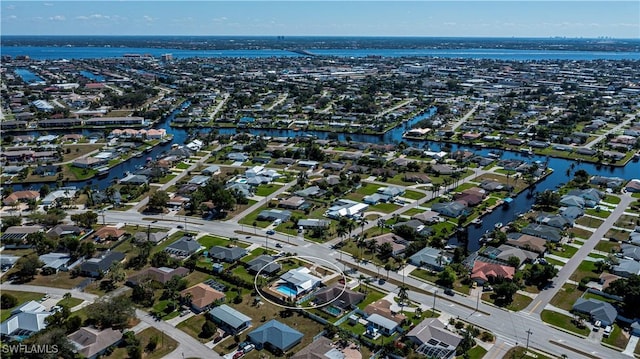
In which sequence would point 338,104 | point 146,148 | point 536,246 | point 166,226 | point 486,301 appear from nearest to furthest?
point 486,301 < point 536,246 < point 166,226 < point 146,148 < point 338,104

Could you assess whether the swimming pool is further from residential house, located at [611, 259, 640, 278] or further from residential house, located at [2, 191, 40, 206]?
residential house, located at [2, 191, 40, 206]

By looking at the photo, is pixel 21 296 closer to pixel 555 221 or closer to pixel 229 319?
pixel 229 319

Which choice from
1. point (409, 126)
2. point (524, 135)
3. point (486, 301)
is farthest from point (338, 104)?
point (486, 301)

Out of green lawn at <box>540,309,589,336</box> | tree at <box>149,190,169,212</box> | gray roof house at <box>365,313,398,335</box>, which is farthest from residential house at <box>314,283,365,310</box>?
tree at <box>149,190,169,212</box>

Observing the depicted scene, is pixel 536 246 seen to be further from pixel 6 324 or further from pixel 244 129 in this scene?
pixel 244 129

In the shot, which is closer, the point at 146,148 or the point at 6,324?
the point at 6,324

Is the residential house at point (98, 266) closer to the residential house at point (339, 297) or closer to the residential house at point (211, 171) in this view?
the residential house at point (339, 297)
